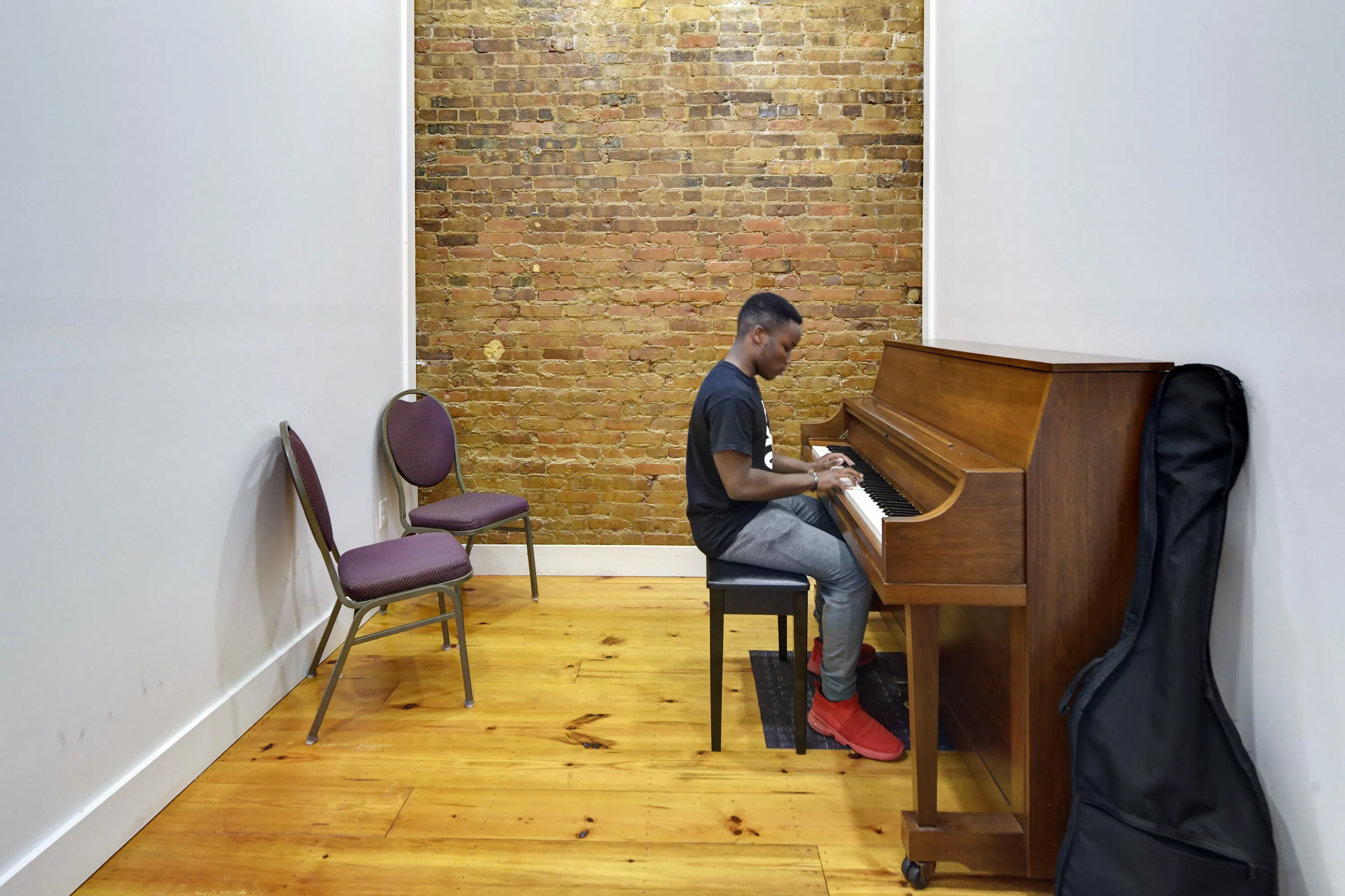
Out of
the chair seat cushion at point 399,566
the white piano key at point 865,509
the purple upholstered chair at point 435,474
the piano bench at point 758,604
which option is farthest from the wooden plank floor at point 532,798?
the white piano key at point 865,509

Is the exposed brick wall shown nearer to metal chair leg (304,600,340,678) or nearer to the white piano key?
metal chair leg (304,600,340,678)

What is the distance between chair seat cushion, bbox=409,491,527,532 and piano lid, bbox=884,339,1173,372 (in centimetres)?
181

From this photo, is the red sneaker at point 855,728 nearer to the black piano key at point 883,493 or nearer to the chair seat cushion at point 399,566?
the black piano key at point 883,493

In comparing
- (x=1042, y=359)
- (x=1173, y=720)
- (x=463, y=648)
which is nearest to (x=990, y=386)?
(x=1042, y=359)

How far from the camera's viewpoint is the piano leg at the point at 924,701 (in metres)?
1.76

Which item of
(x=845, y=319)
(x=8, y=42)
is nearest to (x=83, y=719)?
(x=8, y=42)

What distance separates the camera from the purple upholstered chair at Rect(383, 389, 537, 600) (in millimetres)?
3314

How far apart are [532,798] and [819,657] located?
3.84 ft

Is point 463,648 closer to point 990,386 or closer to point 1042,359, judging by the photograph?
point 990,386

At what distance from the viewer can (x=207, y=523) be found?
2277 millimetres

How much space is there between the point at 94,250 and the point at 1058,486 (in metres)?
2.25

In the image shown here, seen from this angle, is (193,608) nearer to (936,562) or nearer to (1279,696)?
(936,562)

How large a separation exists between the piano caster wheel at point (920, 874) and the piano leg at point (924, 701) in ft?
0.28

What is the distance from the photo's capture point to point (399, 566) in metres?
2.50
